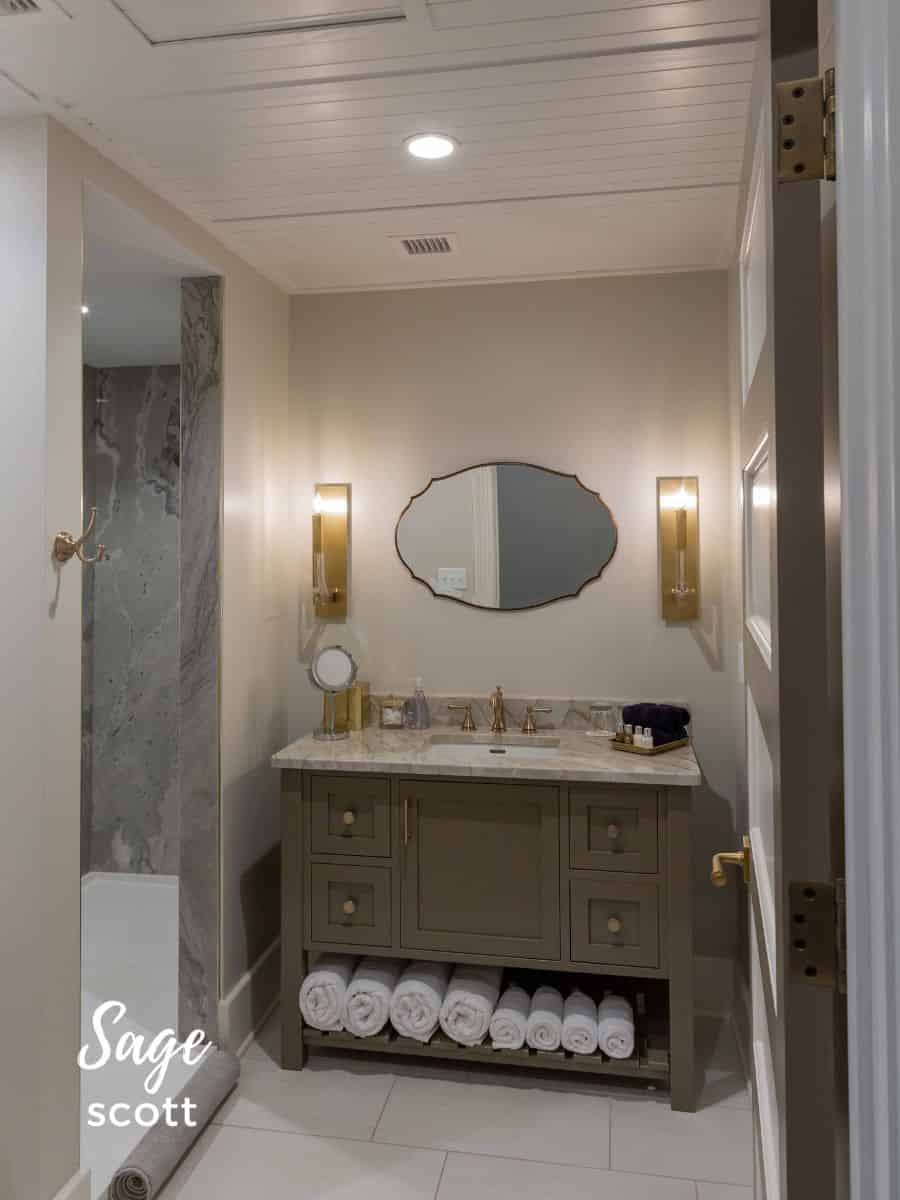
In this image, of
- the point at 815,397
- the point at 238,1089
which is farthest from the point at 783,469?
the point at 238,1089

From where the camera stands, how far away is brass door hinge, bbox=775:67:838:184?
0.80 meters

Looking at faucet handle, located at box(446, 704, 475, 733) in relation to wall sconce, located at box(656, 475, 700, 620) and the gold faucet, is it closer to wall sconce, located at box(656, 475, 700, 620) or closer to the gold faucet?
the gold faucet

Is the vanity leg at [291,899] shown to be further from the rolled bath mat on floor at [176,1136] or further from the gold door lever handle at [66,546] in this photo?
the gold door lever handle at [66,546]

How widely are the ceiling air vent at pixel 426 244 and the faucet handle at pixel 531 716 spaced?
59.8 inches

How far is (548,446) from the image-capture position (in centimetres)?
314

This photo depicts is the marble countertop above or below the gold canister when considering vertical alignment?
below

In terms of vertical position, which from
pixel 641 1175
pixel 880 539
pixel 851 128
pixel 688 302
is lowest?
pixel 641 1175

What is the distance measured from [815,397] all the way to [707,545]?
221 cm

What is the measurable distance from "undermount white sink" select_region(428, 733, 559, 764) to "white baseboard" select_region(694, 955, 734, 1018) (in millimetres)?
925

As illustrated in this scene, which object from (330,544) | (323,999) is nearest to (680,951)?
(323,999)

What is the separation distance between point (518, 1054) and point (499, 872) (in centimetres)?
51

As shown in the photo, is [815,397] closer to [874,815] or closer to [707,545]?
[874,815]

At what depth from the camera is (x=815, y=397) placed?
894 mm

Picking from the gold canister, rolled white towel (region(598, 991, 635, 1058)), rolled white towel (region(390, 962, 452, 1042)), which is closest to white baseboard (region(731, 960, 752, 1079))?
rolled white towel (region(598, 991, 635, 1058))
